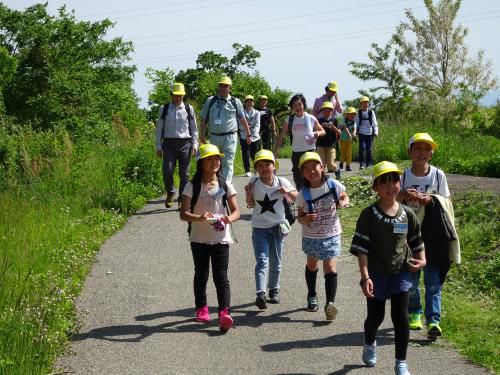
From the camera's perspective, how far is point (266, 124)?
22.1 metres

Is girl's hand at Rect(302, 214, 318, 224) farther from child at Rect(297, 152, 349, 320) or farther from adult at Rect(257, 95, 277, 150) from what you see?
adult at Rect(257, 95, 277, 150)

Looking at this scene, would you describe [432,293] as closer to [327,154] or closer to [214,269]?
[214,269]

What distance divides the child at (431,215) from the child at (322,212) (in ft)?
2.38

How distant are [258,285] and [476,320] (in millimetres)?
2081

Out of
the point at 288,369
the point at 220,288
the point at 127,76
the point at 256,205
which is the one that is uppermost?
the point at 127,76

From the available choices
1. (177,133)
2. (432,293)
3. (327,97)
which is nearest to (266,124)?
(327,97)

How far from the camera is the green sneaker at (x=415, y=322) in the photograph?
725 centimetres

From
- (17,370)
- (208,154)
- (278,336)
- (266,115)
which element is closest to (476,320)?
(278,336)

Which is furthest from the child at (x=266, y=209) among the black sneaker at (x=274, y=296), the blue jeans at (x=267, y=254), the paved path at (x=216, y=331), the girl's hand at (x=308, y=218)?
the girl's hand at (x=308, y=218)

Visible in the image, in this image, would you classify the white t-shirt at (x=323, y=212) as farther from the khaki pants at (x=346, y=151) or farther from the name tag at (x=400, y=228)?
the khaki pants at (x=346, y=151)

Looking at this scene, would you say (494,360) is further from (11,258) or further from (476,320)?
(11,258)

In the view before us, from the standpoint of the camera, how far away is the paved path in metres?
6.39

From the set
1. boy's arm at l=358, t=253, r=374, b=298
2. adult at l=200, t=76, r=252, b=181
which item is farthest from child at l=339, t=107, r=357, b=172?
boy's arm at l=358, t=253, r=374, b=298

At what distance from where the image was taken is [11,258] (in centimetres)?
901
